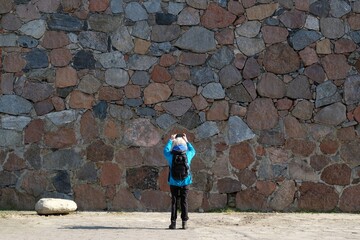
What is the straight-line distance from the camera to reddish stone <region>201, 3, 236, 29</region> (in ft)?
46.1

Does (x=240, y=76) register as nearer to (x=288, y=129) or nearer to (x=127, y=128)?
(x=288, y=129)

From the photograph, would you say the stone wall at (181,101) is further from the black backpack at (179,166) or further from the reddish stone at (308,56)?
the black backpack at (179,166)

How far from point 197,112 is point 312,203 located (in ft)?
8.22

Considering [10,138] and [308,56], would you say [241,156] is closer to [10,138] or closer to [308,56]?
[308,56]

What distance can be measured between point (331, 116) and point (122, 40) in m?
3.84

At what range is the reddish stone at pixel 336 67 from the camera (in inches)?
553

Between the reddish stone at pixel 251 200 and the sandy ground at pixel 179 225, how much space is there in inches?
17.8

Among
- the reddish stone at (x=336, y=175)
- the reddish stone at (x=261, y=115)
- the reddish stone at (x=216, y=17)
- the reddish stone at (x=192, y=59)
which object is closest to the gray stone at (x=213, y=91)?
the reddish stone at (x=192, y=59)

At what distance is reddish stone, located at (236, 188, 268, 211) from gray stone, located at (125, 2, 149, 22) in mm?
3474

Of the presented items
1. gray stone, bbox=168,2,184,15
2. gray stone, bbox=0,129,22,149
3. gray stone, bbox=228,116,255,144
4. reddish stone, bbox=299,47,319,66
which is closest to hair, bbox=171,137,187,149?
gray stone, bbox=228,116,255,144

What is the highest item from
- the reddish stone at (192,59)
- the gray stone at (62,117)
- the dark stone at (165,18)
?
the dark stone at (165,18)

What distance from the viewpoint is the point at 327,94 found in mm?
14047

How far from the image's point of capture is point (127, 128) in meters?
13.9

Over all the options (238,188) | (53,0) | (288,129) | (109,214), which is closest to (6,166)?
(109,214)
